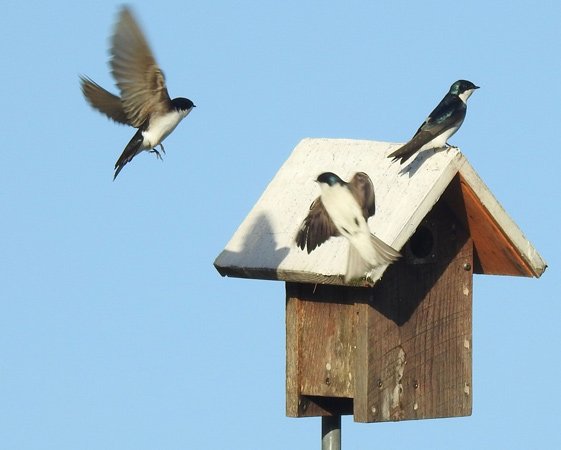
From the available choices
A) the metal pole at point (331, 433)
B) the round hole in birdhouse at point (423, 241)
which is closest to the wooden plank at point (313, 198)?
the round hole in birdhouse at point (423, 241)

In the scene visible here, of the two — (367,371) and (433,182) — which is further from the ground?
(433,182)

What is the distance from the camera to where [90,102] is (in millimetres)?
6277

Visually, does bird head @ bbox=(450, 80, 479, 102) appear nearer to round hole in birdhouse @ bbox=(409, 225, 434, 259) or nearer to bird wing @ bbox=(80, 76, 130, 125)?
round hole in birdhouse @ bbox=(409, 225, 434, 259)

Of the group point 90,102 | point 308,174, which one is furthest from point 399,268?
point 90,102

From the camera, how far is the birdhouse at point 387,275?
4.92m

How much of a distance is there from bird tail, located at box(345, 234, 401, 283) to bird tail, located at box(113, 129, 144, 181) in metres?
1.46

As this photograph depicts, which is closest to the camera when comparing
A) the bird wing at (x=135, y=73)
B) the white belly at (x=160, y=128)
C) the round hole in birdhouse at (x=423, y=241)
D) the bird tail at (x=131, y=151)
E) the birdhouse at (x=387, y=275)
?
the birdhouse at (x=387, y=275)

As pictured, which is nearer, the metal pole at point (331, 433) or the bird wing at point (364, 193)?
the bird wing at point (364, 193)

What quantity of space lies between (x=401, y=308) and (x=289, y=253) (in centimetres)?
44

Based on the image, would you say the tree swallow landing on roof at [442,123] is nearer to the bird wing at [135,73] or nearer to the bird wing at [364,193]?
the bird wing at [364,193]

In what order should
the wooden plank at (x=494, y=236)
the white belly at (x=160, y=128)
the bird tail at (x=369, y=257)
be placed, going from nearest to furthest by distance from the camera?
1. the bird tail at (x=369, y=257)
2. the wooden plank at (x=494, y=236)
3. the white belly at (x=160, y=128)

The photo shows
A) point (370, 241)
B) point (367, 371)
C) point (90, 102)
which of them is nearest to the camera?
point (370, 241)

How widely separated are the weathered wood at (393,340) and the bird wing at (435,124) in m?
0.28

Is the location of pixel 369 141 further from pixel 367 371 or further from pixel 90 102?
pixel 90 102
